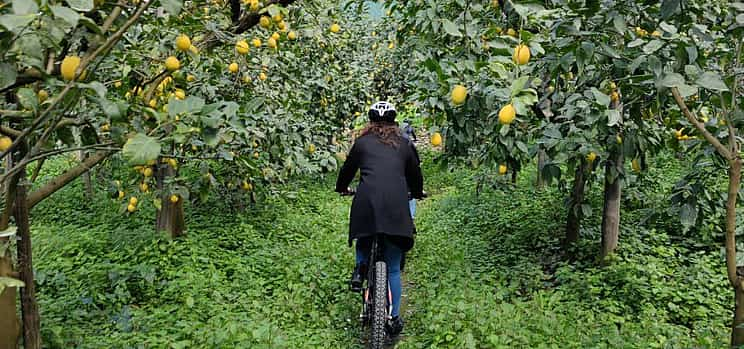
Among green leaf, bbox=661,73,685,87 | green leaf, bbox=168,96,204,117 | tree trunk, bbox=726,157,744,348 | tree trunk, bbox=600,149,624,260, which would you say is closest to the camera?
green leaf, bbox=168,96,204,117

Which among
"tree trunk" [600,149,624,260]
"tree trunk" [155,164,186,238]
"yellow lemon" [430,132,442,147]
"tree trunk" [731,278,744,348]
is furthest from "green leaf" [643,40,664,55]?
"tree trunk" [155,164,186,238]

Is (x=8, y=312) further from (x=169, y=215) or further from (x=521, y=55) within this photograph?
(x=169, y=215)

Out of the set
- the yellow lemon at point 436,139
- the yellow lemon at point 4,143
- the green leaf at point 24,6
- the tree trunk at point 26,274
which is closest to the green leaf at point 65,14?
the green leaf at point 24,6

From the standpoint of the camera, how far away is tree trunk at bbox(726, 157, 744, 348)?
7.96ft

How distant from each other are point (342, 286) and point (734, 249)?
114 inches

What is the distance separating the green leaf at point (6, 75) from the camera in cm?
153

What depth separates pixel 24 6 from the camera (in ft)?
3.84

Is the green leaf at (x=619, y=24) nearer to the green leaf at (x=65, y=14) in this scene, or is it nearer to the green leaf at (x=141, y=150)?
the green leaf at (x=141, y=150)

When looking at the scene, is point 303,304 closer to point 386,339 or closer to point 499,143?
point 386,339

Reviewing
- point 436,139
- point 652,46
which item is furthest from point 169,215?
point 652,46

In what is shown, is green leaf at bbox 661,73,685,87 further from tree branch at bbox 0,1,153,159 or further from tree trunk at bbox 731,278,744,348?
tree branch at bbox 0,1,153,159

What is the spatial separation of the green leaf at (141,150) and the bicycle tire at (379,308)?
2.27 m

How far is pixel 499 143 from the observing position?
3.80 metres

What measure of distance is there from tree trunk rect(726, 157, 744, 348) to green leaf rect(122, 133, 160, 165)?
2083 mm
